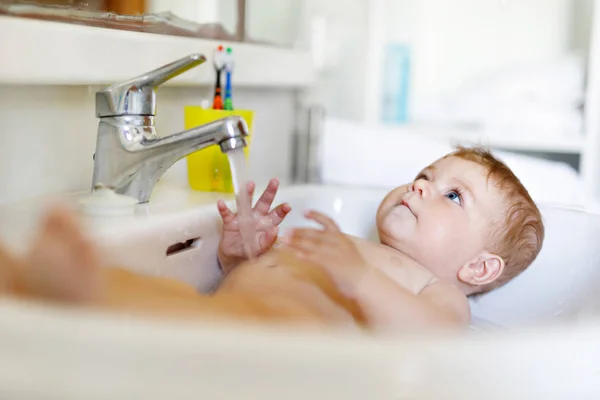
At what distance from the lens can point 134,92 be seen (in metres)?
0.88

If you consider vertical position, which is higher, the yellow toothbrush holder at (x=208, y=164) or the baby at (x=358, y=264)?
the yellow toothbrush holder at (x=208, y=164)

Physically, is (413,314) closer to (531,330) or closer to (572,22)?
(531,330)

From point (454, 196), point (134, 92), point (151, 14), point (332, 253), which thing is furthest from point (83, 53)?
point (454, 196)

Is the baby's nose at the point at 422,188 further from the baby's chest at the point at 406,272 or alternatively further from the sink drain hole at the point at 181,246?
the sink drain hole at the point at 181,246

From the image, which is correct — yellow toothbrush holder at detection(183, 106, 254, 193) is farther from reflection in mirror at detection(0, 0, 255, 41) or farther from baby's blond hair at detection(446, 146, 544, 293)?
baby's blond hair at detection(446, 146, 544, 293)

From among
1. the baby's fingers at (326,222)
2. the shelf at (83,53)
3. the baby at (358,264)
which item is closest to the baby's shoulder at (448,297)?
the baby at (358,264)

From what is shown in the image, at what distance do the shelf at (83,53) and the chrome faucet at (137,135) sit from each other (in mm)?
59

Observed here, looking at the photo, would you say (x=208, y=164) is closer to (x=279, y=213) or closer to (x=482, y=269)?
(x=279, y=213)

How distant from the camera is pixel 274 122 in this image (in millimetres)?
1621

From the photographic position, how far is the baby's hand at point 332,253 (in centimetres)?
72

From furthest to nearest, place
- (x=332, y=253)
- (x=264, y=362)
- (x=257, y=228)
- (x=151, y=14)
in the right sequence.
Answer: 1. (x=151, y=14)
2. (x=257, y=228)
3. (x=332, y=253)
4. (x=264, y=362)

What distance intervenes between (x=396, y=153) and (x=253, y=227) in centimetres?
58

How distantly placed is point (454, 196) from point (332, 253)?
0.35 m

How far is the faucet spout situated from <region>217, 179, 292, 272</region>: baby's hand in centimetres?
11
